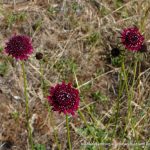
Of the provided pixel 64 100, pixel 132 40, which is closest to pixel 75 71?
pixel 132 40

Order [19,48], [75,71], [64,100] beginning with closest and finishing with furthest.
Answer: [64,100] → [19,48] → [75,71]

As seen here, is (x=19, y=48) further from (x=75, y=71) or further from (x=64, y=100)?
(x=75, y=71)

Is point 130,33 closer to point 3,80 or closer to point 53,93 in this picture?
point 53,93

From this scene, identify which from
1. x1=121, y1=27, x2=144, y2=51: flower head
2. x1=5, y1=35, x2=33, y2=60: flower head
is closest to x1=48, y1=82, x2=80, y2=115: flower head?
x1=5, y1=35, x2=33, y2=60: flower head

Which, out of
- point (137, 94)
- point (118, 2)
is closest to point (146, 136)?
point (137, 94)

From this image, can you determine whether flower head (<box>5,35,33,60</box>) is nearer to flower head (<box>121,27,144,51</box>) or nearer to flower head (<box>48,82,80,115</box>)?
flower head (<box>48,82,80,115</box>)

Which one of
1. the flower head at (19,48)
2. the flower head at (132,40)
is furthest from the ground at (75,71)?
the flower head at (19,48)

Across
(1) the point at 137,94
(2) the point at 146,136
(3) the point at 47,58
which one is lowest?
(2) the point at 146,136

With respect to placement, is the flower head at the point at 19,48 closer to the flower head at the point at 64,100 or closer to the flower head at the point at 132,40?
the flower head at the point at 64,100
